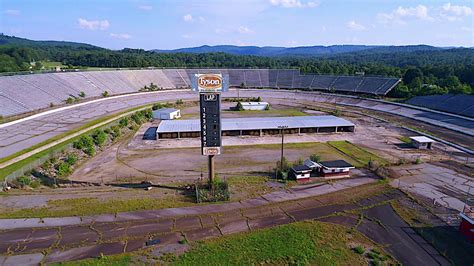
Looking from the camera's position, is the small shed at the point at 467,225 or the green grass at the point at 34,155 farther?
the green grass at the point at 34,155

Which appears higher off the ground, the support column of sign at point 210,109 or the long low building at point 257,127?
the support column of sign at point 210,109

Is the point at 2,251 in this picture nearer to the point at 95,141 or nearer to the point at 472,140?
the point at 95,141

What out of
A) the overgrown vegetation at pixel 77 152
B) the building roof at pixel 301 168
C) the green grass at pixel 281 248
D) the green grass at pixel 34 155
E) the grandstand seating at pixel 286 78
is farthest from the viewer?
the grandstand seating at pixel 286 78

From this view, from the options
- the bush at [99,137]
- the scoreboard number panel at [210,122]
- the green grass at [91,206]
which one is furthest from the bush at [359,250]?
the bush at [99,137]

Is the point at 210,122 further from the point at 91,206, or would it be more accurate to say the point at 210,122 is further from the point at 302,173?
the point at 91,206

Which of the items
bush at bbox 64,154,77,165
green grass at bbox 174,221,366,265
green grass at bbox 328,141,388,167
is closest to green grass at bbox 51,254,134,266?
green grass at bbox 174,221,366,265

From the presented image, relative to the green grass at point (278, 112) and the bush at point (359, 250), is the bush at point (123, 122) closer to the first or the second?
the green grass at point (278, 112)
